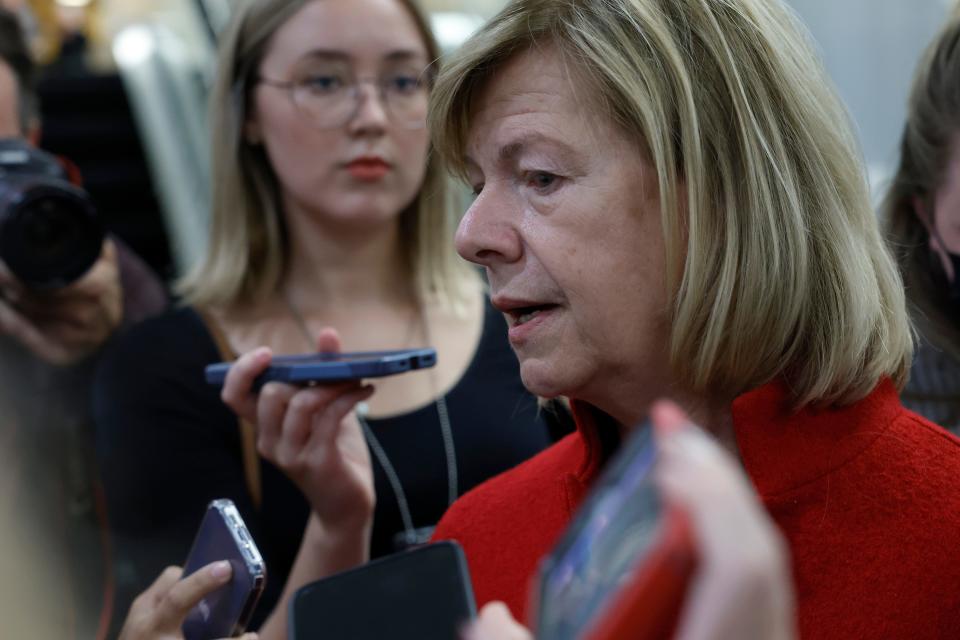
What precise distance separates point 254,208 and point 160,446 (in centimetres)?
57

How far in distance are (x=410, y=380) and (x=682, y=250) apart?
0.90 metres

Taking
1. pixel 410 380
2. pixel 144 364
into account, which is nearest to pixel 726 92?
pixel 410 380

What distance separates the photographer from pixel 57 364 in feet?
7.48

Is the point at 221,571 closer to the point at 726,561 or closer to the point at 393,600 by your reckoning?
the point at 393,600

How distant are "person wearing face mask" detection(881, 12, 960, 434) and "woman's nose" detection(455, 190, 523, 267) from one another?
0.84 m

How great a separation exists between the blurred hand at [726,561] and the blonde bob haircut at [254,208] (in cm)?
172

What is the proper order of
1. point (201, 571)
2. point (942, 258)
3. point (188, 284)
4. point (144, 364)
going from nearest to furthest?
1. point (201, 571)
2. point (942, 258)
3. point (144, 364)
4. point (188, 284)

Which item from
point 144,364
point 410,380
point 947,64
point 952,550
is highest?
point 947,64

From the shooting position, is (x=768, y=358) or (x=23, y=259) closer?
(x=768, y=358)

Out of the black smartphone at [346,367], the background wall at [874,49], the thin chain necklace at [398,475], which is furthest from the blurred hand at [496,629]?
the background wall at [874,49]

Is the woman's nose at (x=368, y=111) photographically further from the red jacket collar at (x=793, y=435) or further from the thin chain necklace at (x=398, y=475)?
the red jacket collar at (x=793, y=435)

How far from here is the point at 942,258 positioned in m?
1.93

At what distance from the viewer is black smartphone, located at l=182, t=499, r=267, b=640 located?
1234 millimetres

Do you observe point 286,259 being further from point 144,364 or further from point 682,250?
point 682,250
